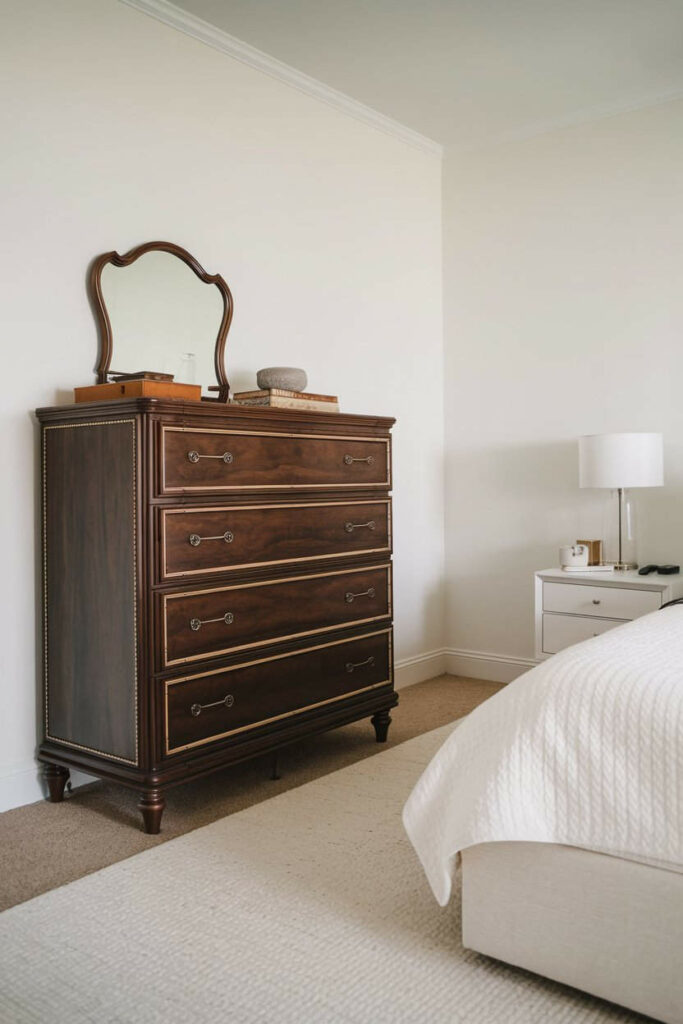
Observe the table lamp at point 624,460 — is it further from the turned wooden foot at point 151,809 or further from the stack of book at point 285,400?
the turned wooden foot at point 151,809

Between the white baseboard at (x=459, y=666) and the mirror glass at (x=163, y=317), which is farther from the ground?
the mirror glass at (x=163, y=317)

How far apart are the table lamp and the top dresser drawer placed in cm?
88

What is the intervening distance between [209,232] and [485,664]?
2434 millimetres

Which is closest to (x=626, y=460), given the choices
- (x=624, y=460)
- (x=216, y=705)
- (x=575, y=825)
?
(x=624, y=460)

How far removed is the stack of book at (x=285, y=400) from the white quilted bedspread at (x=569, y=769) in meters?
1.45

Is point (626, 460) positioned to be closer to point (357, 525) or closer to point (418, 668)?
point (357, 525)

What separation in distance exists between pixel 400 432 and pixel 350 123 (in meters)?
1.40

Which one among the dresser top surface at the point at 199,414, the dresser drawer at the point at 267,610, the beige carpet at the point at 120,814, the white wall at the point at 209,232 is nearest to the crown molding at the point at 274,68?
the white wall at the point at 209,232

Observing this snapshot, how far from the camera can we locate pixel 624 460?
3.46 metres

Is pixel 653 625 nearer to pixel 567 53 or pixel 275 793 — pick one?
pixel 275 793

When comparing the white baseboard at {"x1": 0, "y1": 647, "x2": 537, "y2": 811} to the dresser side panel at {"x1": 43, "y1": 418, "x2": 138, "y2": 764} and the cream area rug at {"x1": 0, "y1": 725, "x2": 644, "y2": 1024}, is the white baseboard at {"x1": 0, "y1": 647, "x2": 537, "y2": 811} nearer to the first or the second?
the cream area rug at {"x1": 0, "y1": 725, "x2": 644, "y2": 1024}

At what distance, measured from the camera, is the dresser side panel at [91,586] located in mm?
2428

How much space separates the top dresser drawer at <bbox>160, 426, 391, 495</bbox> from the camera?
2.45m

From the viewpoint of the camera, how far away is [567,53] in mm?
3398
